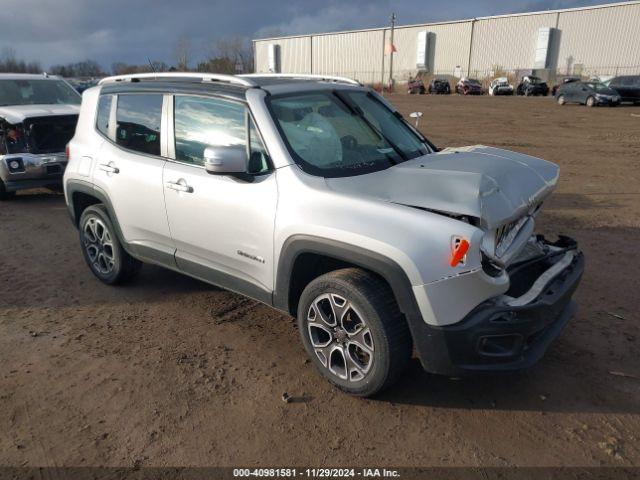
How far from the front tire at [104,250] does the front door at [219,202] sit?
0.95 meters

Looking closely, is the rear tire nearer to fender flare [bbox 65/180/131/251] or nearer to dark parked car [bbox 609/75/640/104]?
fender flare [bbox 65/180/131/251]

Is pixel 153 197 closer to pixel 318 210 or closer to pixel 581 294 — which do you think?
pixel 318 210

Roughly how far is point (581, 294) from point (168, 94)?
3929mm

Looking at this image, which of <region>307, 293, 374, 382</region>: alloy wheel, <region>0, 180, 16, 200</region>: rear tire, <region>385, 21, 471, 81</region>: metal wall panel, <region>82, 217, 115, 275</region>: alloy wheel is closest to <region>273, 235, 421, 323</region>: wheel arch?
<region>307, 293, 374, 382</region>: alloy wheel

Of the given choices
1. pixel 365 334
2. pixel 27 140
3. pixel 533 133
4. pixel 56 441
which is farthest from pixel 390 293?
pixel 533 133

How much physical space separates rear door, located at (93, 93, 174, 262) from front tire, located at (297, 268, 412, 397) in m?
1.53

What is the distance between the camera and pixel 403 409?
3131mm

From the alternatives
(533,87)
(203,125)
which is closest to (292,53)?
(533,87)

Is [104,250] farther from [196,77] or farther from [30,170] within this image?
[30,170]

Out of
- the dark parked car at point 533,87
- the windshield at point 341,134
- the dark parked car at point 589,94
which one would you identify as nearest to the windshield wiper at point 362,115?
the windshield at point 341,134

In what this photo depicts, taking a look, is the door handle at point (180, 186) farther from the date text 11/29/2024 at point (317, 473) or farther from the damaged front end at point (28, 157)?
the damaged front end at point (28, 157)

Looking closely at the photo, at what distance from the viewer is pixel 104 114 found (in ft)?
15.5

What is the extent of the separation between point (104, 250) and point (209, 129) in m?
1.93

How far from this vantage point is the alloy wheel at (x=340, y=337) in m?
3.08
